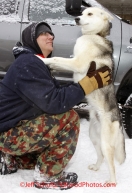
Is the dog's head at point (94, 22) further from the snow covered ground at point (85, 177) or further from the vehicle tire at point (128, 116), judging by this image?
the snow covered ground at point (85, 177)

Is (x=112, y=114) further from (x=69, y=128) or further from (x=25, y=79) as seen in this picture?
(x=25, y=79)

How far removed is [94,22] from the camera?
8.63 ft

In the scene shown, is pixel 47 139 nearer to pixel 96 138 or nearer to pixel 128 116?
pixel 96 138

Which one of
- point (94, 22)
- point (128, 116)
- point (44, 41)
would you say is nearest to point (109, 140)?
point (44, 41)

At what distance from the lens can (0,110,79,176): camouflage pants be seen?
2049 mm

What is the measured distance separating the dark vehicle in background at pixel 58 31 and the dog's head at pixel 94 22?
2.51ft

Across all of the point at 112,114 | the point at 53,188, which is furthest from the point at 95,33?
the point at 53,188

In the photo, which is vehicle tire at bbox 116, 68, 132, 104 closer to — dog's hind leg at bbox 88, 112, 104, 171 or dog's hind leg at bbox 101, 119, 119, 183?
dog's hind leg at bbox 88, 112, 104, 171

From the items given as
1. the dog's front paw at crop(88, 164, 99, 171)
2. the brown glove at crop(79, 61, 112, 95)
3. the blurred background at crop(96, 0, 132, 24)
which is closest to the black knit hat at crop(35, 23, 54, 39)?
the brown glove at crop(79, 61, 112, 95)

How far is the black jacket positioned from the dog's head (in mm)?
770

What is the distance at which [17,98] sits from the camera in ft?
6.81

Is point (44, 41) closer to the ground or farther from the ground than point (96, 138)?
farther from the ground

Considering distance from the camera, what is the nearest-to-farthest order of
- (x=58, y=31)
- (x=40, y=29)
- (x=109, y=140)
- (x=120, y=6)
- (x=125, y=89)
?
1. (x=40, y=29)
2. (x=109, y=140)
3. (x=58, y=31)
4. (x=125, y=89)
5. (x=120, y=6)

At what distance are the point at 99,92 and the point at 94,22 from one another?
27.2 inches
